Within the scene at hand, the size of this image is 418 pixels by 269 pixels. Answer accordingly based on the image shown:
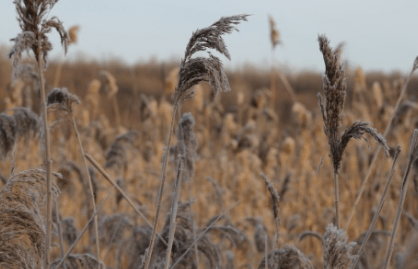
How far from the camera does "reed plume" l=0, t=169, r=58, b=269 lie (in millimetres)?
1396

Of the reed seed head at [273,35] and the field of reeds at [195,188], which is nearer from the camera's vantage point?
the field of reeds at [195,188]

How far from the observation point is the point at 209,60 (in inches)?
53.4

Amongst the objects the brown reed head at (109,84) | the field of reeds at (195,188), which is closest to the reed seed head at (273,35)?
the field of reeds at (195,188)

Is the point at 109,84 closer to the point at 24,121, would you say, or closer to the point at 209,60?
the point at 24,121

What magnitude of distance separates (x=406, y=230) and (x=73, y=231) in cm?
247

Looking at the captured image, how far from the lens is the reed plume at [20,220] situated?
4.58 ft

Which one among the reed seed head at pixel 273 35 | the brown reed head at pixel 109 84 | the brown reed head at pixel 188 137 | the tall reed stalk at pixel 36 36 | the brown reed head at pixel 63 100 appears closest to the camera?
the tall reed stalk at pixel 36 36

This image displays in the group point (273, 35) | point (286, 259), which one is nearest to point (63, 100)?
point (286, 259)

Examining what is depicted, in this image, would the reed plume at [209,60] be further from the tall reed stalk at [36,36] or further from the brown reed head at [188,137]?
the brown reed head at [188,137]

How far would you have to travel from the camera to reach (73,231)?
2.67m

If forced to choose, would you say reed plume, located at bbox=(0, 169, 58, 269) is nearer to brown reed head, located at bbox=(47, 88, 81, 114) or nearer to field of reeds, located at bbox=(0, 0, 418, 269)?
field of reeds, located at bbox=(0, 0, 418, 269)

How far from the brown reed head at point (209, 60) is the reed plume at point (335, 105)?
0.19m

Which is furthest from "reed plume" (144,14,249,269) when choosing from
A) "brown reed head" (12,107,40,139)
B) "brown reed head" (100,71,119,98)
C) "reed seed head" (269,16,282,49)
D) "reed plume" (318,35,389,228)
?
"brown reed head" (100,71,119,98)

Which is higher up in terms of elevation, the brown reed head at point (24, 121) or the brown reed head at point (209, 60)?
the brown reed head at point (209, 60)
